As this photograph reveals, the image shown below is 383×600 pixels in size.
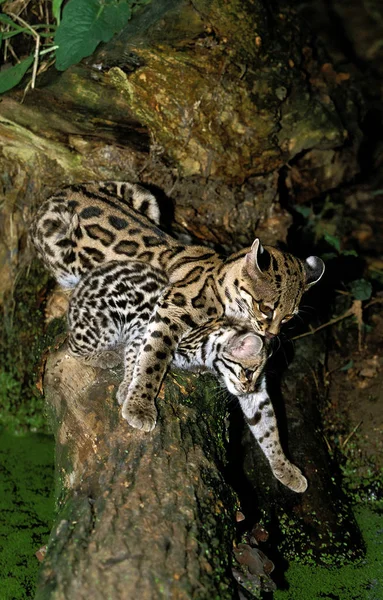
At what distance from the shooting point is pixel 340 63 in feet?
29.3

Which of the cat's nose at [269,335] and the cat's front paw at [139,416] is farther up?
the cat's nose at [269,335]

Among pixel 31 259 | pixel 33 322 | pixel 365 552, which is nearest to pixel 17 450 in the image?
pixel 33 322

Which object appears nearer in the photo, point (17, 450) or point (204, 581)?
point (204, 581)

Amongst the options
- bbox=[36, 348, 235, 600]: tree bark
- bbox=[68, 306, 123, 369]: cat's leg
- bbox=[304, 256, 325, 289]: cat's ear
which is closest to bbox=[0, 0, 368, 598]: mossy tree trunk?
bbox=[36, 348, 235, 600]: tree bark

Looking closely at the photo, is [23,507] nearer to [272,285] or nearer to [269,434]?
[269,434]

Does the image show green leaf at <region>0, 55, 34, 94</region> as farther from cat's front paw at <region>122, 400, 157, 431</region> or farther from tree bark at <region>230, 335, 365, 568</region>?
tree bark at <region>230, 335, 365, 568</region>

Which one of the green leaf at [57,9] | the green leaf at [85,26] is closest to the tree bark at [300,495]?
the green leaf at [85,26]

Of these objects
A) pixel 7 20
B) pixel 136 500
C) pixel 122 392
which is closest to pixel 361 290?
pixel 122 392

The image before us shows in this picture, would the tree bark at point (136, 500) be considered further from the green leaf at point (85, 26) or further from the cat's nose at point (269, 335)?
the green leaf at point (85, 26)

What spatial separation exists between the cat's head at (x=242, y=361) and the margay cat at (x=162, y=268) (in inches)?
7.0

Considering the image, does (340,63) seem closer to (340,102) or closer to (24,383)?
(340,102)

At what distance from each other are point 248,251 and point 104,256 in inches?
39.2

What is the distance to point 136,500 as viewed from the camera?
3188 mm

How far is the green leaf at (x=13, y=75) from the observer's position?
4.95 m
